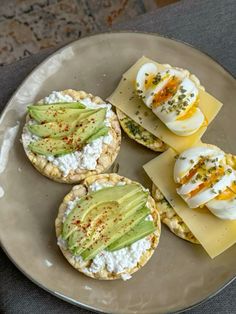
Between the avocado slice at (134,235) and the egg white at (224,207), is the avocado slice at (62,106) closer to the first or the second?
the avocado slice at (134,235)

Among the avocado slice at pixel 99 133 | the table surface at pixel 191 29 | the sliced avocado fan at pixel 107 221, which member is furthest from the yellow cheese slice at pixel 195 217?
the table surface at pixel 191 29

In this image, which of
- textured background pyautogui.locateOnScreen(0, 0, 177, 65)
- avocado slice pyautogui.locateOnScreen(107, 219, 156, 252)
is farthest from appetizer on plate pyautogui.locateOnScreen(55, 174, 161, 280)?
textured background pyautogui.locateOnScreen(0, 0, 177, 65)

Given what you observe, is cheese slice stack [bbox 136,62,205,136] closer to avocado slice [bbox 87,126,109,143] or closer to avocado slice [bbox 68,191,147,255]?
avocado slice [bbox 87,126,109,143]

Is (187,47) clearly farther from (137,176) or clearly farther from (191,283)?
(191,283)

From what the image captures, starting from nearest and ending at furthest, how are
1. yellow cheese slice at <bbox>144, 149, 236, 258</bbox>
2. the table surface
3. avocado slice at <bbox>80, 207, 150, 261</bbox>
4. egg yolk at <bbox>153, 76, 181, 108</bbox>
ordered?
avocado slice at <bbox>80, 207, 150, 261</bbox>, yellow cheese slice at <bbox>144, 149, 236, 258</bbox>, egg yolk at <bbox>153, 76, 181, 108</bbox>, the table surface

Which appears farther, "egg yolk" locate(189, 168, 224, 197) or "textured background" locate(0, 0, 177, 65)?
"textured background" locate(0, 0, 177, 65)

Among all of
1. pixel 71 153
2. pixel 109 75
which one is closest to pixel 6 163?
pixel 71 153

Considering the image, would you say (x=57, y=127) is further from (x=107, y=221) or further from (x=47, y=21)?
(x=47, y=21)

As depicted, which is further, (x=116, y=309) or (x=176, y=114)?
(x=176, y=114)
